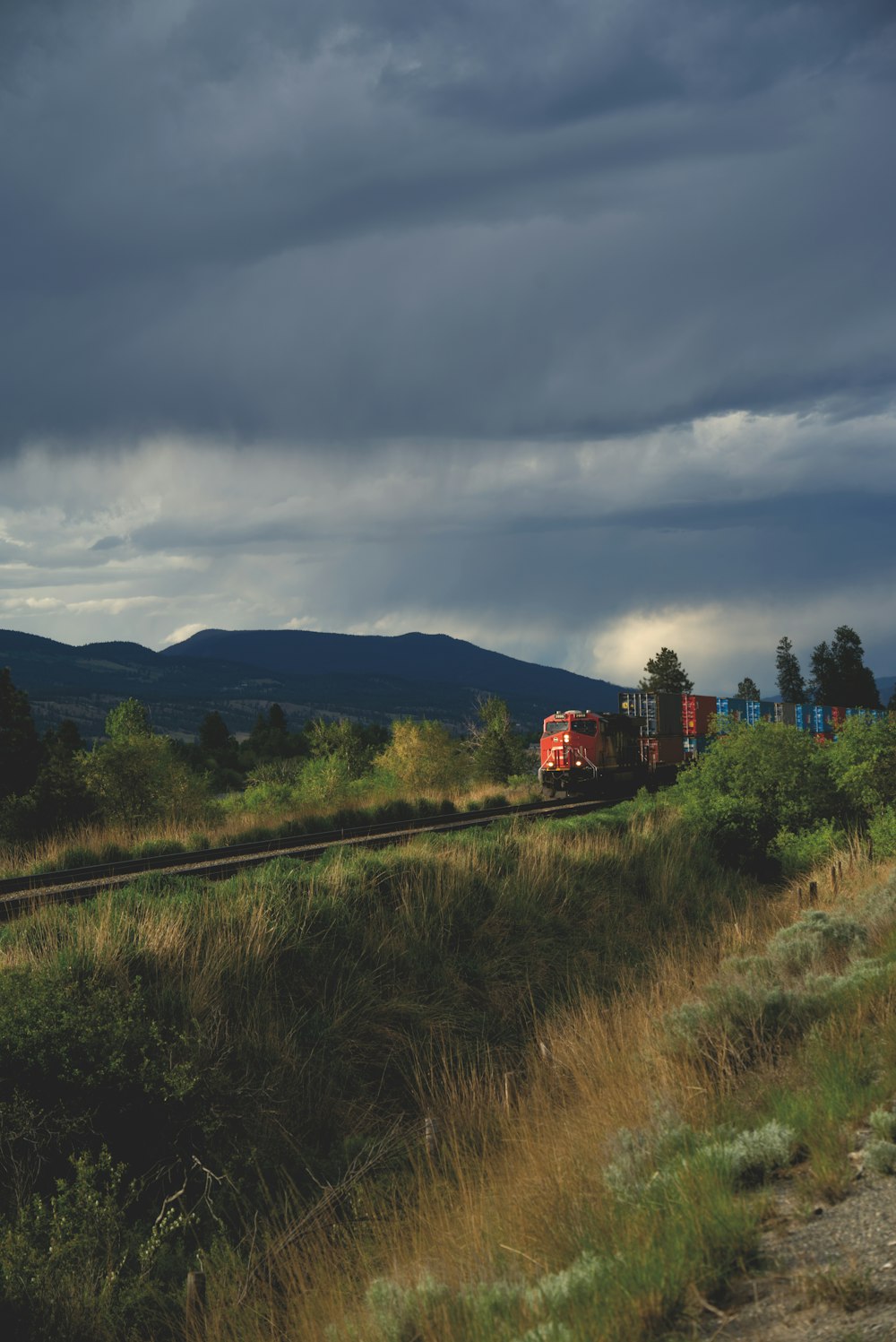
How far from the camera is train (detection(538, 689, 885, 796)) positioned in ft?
139

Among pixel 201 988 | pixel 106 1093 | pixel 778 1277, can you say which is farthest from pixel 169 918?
pixel 778 1277

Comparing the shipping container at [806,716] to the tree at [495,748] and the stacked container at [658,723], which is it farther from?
the tree at [495,748]

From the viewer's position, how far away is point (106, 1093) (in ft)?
35.4

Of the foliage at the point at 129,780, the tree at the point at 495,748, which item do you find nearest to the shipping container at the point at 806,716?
the tree at the point at 495,748

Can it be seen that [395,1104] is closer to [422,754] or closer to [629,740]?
[629,740]

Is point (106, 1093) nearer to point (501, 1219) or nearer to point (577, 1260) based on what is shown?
point (501, 1219)

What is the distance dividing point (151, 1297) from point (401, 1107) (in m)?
5.20

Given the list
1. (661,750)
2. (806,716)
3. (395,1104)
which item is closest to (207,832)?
(395,1104)

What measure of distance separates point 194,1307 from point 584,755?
3572 centimetres

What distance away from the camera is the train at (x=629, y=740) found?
42.4 metres

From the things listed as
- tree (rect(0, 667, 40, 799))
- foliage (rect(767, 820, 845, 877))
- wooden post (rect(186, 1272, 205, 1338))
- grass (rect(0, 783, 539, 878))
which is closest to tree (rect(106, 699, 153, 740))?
tree (rect(0, 667, 40, 799))

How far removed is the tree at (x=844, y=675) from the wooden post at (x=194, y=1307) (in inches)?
4879

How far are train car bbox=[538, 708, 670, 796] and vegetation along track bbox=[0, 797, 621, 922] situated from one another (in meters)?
11.2

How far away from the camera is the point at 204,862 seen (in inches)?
832
